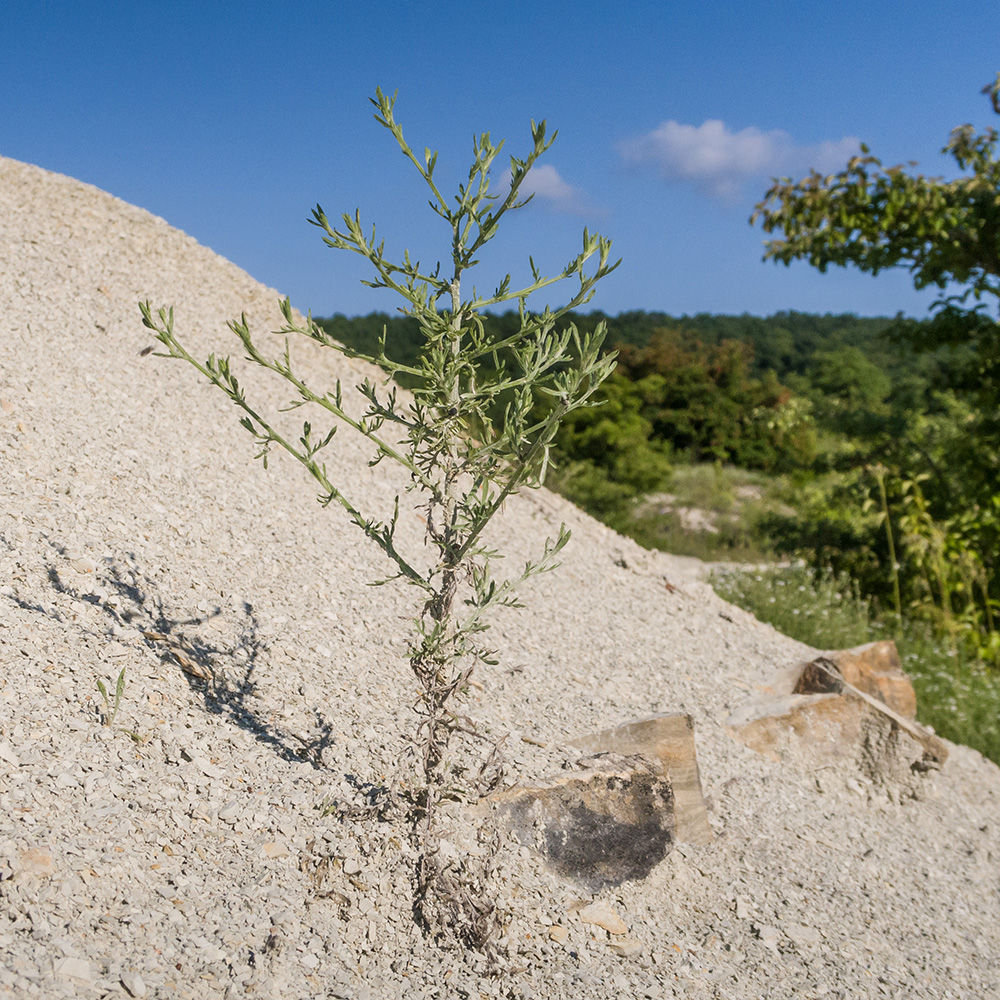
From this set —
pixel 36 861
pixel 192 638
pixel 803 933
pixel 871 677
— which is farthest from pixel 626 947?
pixel 871 677

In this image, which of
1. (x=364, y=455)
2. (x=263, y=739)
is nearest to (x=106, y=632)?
(x=263, y=739)

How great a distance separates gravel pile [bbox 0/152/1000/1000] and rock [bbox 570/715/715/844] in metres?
0.11

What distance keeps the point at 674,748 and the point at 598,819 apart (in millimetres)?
533

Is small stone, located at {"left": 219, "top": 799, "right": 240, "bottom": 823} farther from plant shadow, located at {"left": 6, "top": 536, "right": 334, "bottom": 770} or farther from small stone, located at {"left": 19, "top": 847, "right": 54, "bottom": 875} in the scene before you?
small stone, located at {"left": 19, "top": 847, "right": 54, "bottom": 875}

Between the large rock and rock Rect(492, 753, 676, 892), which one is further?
the large rock

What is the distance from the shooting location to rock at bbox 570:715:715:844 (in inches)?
115

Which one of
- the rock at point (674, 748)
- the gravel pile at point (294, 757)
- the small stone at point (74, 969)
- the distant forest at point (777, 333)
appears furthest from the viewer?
the distant forest at point (777, 333)

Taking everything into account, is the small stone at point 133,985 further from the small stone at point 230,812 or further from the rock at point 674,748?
the rock at point 674,748

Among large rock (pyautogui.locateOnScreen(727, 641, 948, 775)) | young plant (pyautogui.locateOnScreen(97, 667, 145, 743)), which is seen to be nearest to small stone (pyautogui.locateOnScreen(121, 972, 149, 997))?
young plant (pyautogui.locateOnScreen(97, 667, 145, 743))

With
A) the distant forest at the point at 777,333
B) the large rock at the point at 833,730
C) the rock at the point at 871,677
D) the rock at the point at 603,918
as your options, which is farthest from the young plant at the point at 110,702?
the distant forest at the point at 777,333

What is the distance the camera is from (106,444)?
3777 mm

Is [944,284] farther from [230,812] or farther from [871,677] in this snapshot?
[230,812]

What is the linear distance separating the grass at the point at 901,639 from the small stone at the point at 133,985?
16.0 feet

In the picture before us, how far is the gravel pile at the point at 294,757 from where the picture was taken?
1933 millimetres
